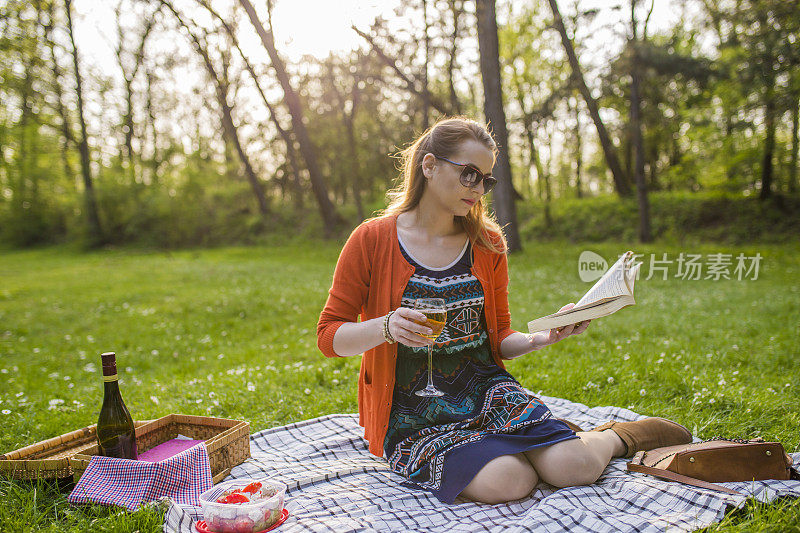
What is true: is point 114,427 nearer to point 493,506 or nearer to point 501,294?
point 493,506

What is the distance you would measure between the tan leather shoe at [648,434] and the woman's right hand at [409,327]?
1.45 meters

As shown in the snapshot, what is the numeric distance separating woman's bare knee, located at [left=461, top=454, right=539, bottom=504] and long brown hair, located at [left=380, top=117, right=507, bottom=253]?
1259mm

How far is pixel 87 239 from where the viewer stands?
94.0ft

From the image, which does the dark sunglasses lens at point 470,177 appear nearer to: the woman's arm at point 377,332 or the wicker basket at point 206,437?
the woman's arm at point 377,332

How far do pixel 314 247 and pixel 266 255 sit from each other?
2.12 meters

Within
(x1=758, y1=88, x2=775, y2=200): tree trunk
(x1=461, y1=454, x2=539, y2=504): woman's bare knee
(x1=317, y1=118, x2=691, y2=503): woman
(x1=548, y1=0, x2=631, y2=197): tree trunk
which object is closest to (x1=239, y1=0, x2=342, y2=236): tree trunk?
(x1=548, y1=0, x2=631, y2=197): tree trunk

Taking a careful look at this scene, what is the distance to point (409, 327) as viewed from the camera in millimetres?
2520

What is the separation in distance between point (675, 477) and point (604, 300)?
1.02 m

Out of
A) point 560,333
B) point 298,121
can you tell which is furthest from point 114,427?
point 298,121

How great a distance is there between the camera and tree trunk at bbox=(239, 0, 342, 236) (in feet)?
56.8

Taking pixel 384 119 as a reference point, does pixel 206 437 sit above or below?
below

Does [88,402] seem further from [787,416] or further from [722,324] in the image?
[722,324]

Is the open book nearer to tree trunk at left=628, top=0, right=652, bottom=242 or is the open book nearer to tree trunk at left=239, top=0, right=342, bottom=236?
tree trunk at left=628, top=0, right=652, bottom=242

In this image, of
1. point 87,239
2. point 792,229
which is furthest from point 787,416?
point 87,239
